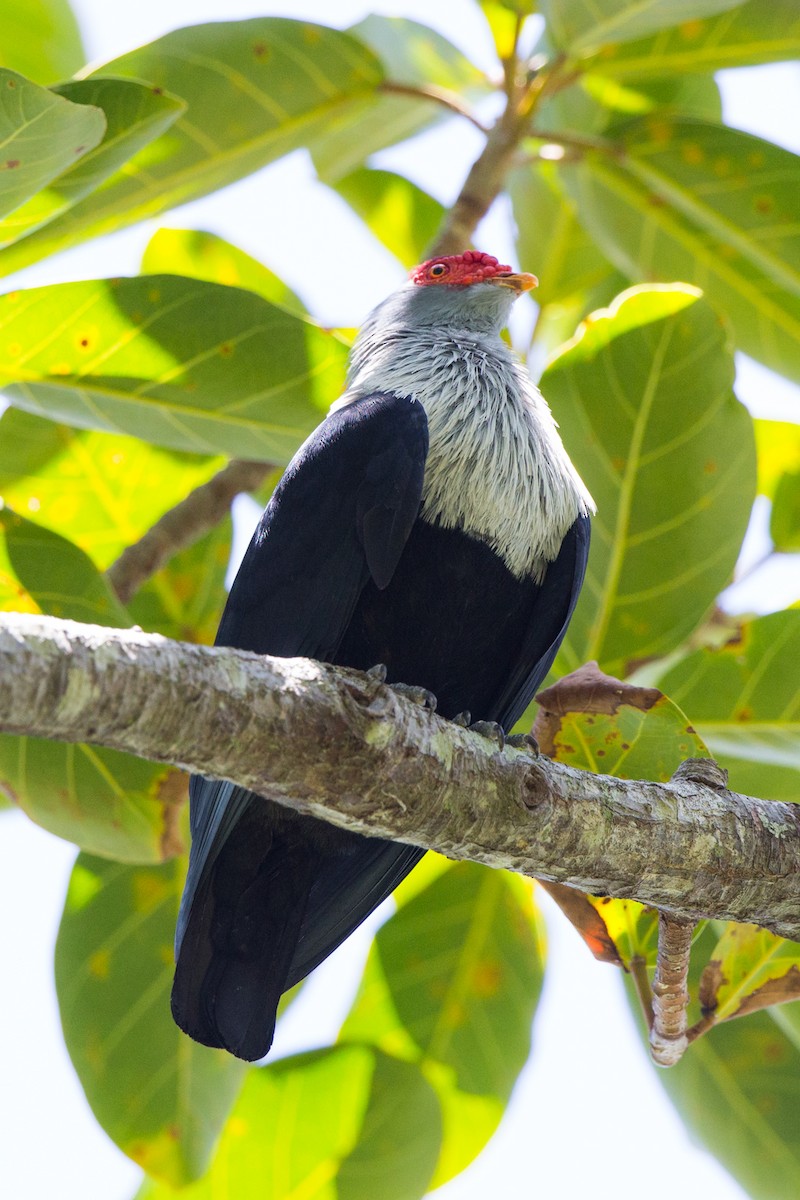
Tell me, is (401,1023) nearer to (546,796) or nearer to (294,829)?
(294,829)

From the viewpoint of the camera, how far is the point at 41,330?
3.15m

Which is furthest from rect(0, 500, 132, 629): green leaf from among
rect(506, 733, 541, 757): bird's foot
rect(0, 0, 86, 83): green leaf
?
rect(0, 0, 86, 83): green leaf

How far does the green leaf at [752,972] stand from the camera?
102 inches

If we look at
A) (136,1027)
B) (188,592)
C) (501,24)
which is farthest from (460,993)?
(501,24)

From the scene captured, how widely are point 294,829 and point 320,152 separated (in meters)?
2.62

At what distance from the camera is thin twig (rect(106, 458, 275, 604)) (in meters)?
3.57

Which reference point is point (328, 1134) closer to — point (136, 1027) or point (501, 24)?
point (136, 1027)

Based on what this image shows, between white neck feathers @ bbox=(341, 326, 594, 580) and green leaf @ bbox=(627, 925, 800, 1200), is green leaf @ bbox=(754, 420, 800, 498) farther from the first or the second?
green leaf @ bbox=(627, 925, 800, 1200)

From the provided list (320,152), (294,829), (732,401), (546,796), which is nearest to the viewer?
(546,796)

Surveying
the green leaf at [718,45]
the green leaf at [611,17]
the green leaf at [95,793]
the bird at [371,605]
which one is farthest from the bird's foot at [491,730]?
the green leaf at [718,45]

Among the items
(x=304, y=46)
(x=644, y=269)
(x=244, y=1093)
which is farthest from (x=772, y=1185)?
(x=304, y=46)

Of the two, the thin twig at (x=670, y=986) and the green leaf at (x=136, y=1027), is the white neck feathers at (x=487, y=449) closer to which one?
the thin twig at (x=670, y=986)

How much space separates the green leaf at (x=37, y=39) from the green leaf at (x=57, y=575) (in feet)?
5.73

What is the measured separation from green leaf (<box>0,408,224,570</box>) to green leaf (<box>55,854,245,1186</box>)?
1.00 metres
